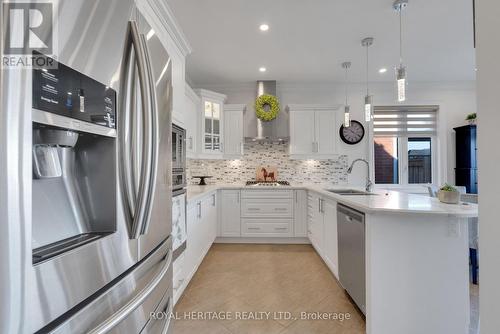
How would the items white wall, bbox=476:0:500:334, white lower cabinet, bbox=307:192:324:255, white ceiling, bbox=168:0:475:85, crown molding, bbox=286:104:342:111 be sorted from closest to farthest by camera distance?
1. white wall, bbox=476:0:500:334
2. white ceiling, bbox=168:0:475:85
3. white lower cabinet, bbox=307:192:324:255
4. crown molding, bbox=286:104:342:111

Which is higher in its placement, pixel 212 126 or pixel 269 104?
pixel 269 104

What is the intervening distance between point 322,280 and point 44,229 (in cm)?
253

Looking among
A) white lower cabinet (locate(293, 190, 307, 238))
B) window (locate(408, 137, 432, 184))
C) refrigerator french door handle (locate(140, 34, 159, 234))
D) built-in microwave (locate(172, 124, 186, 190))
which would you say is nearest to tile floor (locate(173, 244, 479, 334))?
white lower cabinet (locate(293, 190, 307, 238))

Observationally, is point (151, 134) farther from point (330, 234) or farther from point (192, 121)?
point (192, 121)

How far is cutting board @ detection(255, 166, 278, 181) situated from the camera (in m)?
4.37

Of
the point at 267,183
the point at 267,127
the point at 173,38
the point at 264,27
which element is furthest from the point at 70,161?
the point at 267,127

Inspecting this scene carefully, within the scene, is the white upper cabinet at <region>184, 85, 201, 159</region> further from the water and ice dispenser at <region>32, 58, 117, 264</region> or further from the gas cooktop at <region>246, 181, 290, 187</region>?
the water and ice dispenser at <region>32, 58, 117, 264</region>

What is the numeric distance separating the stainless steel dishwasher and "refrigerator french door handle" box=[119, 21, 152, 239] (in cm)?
154

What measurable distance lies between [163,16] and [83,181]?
1.32 m

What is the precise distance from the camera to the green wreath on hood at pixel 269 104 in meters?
4.18

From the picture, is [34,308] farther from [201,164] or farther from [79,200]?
[201,164]

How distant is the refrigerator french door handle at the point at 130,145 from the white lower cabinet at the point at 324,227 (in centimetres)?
205

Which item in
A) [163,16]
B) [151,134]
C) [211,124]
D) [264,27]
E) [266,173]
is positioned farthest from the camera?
[266,173]

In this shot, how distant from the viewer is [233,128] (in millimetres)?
4125
